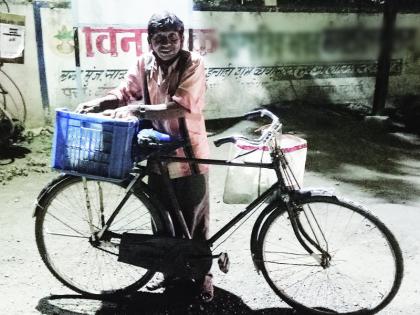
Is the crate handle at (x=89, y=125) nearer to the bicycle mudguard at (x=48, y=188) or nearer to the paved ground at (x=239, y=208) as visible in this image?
the bicycle mudguard at (x=48, y=188)

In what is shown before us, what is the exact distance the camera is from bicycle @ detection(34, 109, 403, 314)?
3.07m

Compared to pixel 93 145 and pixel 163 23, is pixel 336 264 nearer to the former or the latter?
pixel 93 145

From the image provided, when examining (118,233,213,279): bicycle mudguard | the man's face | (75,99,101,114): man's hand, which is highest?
the man's face

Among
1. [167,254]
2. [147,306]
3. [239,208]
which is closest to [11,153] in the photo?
[239,208]

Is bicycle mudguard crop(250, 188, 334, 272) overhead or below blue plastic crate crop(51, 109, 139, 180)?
below

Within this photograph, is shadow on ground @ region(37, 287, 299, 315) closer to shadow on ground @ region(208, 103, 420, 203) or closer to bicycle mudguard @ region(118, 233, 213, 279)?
bicycle mudguard @ region(118, 233, 213, 279)

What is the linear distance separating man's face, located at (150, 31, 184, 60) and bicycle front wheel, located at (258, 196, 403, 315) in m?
1.25

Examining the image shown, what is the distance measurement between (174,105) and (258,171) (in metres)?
0.90

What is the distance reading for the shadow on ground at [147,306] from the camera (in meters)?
3.34

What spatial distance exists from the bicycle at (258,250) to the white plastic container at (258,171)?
139 millimetres

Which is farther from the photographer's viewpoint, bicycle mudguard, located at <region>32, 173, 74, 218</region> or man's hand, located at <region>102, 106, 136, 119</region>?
bicycle mudguard, located at <region>32, 173, 74, 218</region>

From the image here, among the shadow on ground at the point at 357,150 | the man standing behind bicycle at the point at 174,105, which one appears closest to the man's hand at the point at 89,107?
the man standing behind bicycle at the point at 174,105

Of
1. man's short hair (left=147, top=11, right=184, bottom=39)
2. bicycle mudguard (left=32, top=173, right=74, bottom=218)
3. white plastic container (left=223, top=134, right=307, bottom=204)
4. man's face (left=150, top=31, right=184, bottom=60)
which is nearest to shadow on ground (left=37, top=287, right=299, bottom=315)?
bicycle mudguard (left=32, top=173, right=74, bottom=218)

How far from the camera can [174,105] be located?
2936 mm
